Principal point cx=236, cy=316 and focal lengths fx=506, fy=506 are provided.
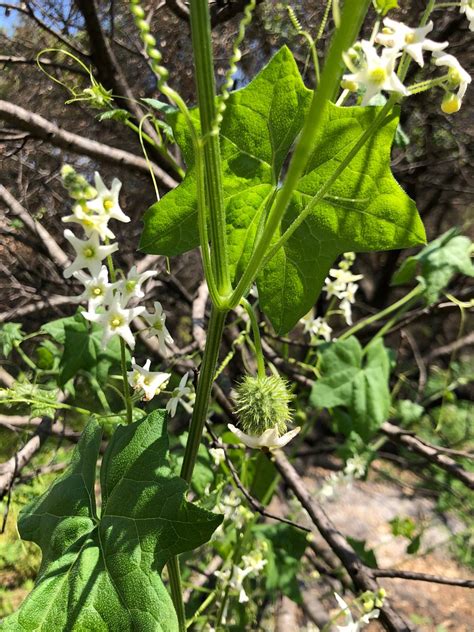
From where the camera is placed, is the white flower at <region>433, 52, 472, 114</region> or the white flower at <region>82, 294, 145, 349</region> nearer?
the white flower at <region>433, 52, 472, 114</region>

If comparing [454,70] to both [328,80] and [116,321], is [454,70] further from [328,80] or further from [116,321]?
[116,321]

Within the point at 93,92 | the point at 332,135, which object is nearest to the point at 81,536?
the point at 332,135

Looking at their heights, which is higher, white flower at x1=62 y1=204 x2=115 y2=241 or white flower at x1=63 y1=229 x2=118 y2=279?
white flower at x1=62 y1=204 x2=115 y2=241

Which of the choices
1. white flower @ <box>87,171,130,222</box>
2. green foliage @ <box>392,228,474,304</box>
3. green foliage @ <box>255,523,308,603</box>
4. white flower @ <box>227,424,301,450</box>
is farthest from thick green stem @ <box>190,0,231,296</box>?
green foliage @ <box>255,523,308,603</box>

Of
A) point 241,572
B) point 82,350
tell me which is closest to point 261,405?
point 82,350

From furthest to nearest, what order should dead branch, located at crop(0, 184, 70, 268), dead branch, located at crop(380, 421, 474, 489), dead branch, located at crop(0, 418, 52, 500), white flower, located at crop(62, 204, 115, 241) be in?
dead branch, located at crop(0, 184, 70, 268)
dead branch, located at crop(380, 421, 474, 489)
dead branch, located at crop(0, 418, 52, 500)
white flower, located at crop(62, 204, 115, 241)

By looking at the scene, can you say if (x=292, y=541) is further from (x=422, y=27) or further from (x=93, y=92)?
(x=422, y=27)

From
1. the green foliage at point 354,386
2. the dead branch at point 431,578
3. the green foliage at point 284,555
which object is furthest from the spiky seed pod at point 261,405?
the green foliage at point 284,555

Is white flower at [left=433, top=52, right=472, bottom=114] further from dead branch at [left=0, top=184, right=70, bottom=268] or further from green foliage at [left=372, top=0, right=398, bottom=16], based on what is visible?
dead branch at [left=0, top=184, right=70, bottom=268]
